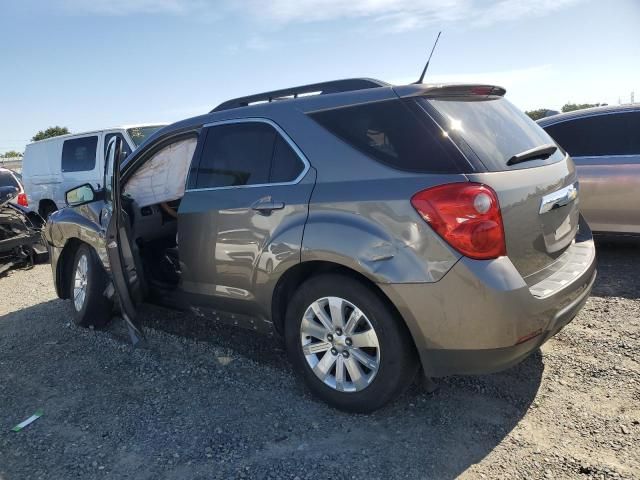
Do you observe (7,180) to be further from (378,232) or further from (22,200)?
(378,232)

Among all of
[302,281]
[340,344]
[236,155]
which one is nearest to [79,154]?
[236,155]

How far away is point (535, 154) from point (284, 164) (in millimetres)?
1463

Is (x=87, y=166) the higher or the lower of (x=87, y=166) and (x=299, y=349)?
the higher

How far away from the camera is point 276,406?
10.4 feet

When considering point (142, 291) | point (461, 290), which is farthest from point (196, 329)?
point (461, 290)

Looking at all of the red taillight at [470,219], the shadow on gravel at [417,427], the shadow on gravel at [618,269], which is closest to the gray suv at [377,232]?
the red taillight at [470,219]

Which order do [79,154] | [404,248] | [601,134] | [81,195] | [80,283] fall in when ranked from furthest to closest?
[79,154]
[601,134]
[80,283]
[81,195]
[404,248]

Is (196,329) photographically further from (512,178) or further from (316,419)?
(512,178)

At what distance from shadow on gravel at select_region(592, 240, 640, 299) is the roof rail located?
3.01 meters

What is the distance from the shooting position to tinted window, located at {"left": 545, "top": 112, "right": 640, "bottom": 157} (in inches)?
219

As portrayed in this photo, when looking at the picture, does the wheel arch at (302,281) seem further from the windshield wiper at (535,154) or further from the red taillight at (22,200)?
the red taillight at (22,200)

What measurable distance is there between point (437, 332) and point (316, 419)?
Answer: 36.7 inches

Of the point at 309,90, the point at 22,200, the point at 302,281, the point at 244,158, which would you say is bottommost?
the point at 22,200

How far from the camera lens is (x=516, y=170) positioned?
2715 millimetres
